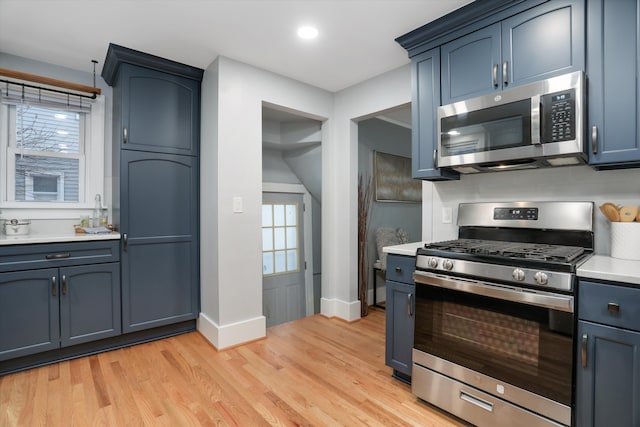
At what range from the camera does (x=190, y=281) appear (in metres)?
3.06

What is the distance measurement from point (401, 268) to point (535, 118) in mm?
1144

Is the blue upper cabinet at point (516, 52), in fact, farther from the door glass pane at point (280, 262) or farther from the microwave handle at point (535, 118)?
the door glass pane at point (280, 262)

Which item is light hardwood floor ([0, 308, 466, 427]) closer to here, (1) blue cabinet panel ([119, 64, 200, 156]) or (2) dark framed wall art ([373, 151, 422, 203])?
(1) blue cabinet panel ([119, 64, 200, 156])

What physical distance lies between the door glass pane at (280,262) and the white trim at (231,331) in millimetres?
1592

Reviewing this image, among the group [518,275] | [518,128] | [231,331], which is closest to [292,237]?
[231,331]

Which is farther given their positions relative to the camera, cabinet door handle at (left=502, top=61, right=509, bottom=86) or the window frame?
the window frame

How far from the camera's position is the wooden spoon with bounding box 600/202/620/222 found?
1.68 meters

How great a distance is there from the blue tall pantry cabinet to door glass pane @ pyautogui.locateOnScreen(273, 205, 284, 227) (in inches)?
61.9

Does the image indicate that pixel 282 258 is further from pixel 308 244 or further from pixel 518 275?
pixel 518 275

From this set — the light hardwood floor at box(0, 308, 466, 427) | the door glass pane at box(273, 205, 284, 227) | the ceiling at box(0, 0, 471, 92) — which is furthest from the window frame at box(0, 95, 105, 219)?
the door glass pane at box(273, 205, 284, 227)

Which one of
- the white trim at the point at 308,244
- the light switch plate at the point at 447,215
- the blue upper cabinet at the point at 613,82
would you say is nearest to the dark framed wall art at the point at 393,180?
the white trim at the point at 308,244

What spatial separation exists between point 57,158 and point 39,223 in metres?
0.61

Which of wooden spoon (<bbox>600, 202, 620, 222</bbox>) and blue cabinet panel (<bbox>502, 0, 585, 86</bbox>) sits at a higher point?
blue cabinet panel (<bbox>502, 0, 585, 86</bbox>)

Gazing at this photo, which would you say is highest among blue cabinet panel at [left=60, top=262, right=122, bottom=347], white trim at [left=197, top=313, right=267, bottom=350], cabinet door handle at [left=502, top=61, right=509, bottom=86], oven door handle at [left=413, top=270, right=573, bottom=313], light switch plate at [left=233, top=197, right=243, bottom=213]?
cabinet door handle at [left=502, top=61, right=509, bottom=86]
